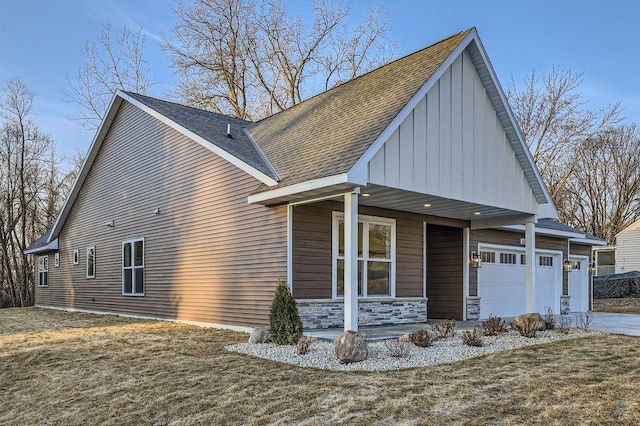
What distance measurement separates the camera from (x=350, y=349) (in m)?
6.97

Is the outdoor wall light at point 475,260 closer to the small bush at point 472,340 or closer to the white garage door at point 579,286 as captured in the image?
the small bush at point 472,340

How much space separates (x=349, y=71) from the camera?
2686cm

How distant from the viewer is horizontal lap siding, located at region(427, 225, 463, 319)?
13406mm

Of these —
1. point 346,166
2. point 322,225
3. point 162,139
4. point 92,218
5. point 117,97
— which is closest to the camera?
point 346,166

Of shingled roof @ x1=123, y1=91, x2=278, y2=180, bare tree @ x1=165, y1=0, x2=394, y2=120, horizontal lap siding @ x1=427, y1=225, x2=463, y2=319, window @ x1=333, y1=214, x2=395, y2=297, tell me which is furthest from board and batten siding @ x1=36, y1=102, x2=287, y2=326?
bare tree @ x1=165, y1=0, x2=394, y2=120

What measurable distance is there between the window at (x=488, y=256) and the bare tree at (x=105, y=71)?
20.1 meters

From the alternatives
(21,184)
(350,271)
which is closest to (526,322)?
(350,271)

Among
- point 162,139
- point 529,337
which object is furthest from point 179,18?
point 529,337

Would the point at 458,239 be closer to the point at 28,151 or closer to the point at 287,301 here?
the point at 287,301

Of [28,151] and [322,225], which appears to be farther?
[28,151]

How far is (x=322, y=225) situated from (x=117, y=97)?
8.29 meters

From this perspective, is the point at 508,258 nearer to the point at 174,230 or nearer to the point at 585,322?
the point at 585,322

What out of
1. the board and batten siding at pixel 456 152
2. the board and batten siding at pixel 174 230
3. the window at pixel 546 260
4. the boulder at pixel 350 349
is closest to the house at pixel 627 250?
the window at pixel 546 260

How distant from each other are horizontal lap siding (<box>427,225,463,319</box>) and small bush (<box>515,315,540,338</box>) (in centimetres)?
377
